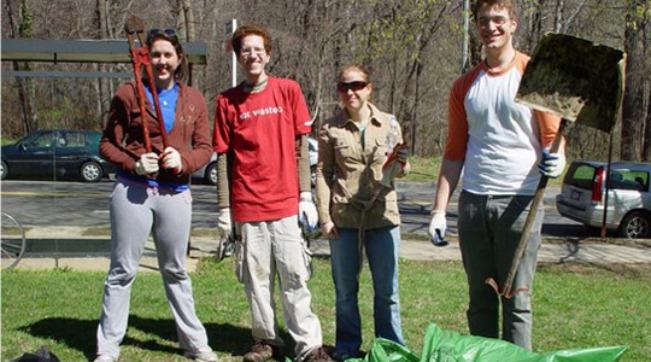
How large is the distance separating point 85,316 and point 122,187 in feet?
5.64

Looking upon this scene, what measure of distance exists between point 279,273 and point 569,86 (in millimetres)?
1900

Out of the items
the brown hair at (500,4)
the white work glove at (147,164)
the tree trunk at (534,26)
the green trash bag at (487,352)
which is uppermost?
the tree trunk at (534,26)

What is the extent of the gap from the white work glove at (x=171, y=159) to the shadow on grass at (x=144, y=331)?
1249mm

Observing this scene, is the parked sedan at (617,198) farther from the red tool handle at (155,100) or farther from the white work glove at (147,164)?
the white work glove at (147,164)

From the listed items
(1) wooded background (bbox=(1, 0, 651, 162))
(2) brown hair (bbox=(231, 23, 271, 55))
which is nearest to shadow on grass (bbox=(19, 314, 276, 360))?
(2) brown hair (bbox=(231, 23, 271, 55))

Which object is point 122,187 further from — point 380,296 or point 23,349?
point 380,296

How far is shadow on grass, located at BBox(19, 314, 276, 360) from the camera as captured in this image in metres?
4.48

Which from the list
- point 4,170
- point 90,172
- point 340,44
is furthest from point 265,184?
point 340,44

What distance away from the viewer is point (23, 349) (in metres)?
4.35

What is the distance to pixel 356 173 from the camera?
13.4 feet

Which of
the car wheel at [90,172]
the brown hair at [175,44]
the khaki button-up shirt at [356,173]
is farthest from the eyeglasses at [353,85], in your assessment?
the car wheel at [90,172]

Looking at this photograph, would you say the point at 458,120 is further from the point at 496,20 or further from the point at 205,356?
the point at 205,356

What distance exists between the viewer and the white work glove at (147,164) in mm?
3738

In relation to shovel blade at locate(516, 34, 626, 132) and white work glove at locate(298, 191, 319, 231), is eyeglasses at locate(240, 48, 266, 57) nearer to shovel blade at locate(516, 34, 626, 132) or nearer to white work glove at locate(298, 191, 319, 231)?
white work glove at locate(298, 191, 319, 231)
